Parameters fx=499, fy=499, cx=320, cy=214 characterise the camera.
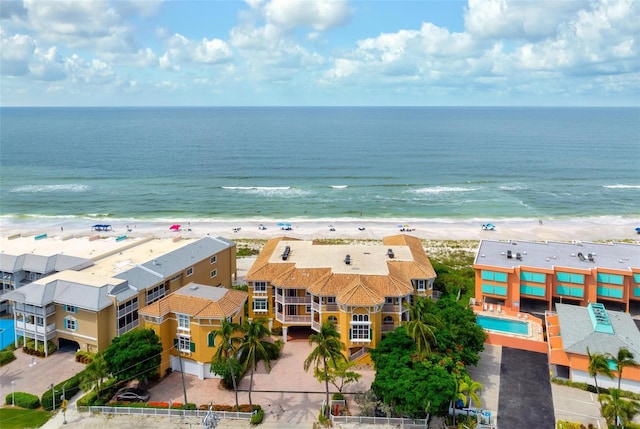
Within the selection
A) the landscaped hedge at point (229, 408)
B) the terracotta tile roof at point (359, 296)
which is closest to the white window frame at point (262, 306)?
the terracotta tile roof at point (359, 296)

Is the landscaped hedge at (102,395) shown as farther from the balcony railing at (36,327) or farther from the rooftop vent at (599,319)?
the rooftop vent at (599,319)

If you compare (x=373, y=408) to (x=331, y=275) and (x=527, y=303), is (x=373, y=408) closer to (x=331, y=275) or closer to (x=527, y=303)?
(x=331, y=275)

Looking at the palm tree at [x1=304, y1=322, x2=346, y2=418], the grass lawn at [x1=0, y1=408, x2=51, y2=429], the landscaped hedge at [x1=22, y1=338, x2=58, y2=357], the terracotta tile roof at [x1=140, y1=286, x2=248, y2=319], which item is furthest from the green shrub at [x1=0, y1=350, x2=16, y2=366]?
the palm tree at [x1=304, y1=322, x2=346, y2=418]

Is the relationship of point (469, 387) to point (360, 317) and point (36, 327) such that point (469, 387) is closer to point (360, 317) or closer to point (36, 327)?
point (360, 317)

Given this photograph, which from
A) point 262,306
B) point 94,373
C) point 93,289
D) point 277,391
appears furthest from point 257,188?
point 94,373

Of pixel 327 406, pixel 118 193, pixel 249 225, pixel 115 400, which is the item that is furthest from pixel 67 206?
pixel 327 406

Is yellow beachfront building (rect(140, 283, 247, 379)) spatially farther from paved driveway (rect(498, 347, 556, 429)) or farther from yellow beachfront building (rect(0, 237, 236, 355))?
paved driveway (rect(498, 347, 556, 429))
